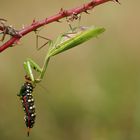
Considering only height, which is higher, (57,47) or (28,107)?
(57,47)

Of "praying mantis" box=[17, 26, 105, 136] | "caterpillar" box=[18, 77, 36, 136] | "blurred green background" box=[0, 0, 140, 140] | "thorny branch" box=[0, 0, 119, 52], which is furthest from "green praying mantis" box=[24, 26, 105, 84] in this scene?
"blurred green background" box=[0, 0, 140, 140]

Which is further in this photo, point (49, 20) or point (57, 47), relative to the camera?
point (57, 47)

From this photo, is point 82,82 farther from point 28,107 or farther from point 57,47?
point 28,107

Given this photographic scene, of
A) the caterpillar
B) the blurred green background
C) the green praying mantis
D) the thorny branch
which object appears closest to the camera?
the thorny branch

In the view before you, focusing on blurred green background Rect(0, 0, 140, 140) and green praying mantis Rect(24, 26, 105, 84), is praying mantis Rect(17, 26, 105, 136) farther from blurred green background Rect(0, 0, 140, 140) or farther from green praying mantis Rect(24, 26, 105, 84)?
blurred green background Rect(0, 0, 140, 140)

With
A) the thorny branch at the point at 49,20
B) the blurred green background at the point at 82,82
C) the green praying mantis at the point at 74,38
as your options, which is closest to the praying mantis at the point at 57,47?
the green praying mantis at the point at 74,38

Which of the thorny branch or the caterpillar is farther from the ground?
the thorny branch

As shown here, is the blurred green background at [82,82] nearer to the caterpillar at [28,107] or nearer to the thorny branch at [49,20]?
the caterpillar at [28,107]

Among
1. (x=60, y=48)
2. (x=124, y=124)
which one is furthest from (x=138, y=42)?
(x=60, y=48)

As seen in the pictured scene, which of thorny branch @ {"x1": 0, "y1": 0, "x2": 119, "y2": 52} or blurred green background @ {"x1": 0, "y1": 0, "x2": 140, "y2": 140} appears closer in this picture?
thorny branch @ {"x1": 0, "y1": 0, "x2": 119, "y2": 52}

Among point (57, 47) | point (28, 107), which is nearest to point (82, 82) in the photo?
point (57, 47)
